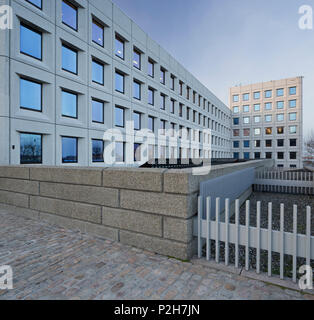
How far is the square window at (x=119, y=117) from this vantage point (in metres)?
17.6

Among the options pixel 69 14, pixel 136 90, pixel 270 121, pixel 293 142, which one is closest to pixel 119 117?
pixel 136 90

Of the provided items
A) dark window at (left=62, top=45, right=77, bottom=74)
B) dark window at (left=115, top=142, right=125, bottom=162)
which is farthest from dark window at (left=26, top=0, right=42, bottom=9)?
dark window at (left=115, top=142, right=125, bottom=162)

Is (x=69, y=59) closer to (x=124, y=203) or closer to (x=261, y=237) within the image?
(x=124, y=203)

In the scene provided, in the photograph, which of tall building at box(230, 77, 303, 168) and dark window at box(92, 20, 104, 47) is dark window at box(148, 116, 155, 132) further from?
tall building at box(230, 77, 303, 168)

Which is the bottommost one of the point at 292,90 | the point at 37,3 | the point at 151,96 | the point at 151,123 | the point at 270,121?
the point at 151,123

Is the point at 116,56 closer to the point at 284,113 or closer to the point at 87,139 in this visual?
the point at 87,139

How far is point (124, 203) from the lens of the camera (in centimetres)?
450

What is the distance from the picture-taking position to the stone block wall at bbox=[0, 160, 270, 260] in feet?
12.6

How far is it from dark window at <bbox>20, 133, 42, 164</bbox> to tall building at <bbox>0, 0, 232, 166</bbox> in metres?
0.05

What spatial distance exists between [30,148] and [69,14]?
9859 mm

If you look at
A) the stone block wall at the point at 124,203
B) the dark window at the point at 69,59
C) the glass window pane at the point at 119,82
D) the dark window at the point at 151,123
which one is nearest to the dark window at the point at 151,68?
the dark window at the point at 151,123

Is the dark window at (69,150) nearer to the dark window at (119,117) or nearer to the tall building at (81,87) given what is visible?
the tall building at (81,87)

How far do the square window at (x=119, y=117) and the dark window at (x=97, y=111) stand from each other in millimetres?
1467

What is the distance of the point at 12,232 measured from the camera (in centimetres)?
520
